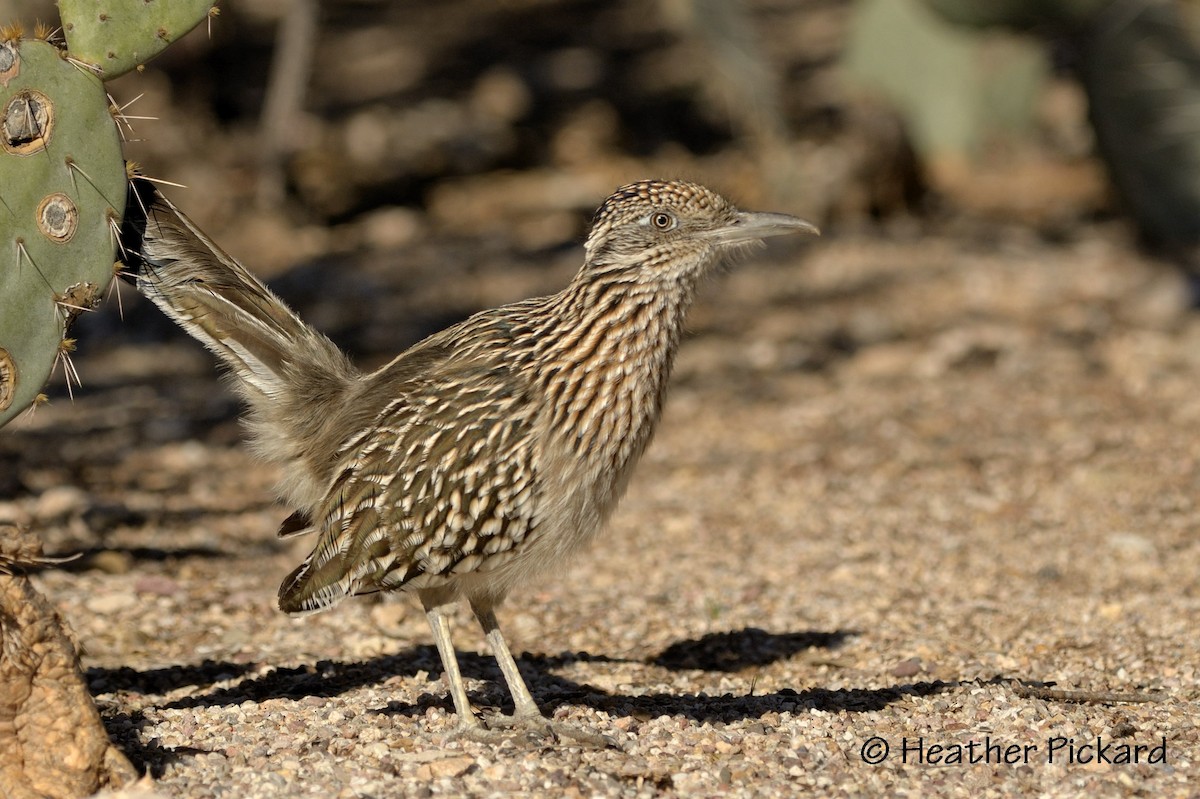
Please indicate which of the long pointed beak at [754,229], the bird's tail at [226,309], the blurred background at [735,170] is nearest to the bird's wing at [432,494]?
the bird's tail at [226,309]

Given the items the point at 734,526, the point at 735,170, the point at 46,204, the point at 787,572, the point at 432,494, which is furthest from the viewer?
the point at 735,170

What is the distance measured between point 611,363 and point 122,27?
1.78 meters

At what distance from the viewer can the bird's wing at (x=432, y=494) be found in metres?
4.88

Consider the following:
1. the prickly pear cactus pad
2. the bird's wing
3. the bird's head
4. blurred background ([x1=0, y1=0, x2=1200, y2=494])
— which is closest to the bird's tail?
the prickly pear cactus pad

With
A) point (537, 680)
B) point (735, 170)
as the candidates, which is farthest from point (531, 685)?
point (735, 170)

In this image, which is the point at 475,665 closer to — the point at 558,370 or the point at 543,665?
the point at 543,665

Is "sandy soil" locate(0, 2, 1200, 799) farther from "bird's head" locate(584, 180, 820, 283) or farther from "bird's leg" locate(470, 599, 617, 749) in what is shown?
"bird's head" locate(584, 180, 820, 283)

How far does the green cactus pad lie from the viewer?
179 inches

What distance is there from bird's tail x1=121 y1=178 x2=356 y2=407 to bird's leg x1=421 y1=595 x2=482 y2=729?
845 millimetres

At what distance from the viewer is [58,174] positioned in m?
4.53

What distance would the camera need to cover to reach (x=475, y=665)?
5945 millimetres

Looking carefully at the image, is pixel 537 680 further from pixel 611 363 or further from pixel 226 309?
pixel 226 309

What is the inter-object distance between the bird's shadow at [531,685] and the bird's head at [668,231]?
147cm

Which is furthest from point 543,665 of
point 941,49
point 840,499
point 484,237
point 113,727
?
point 941,49
